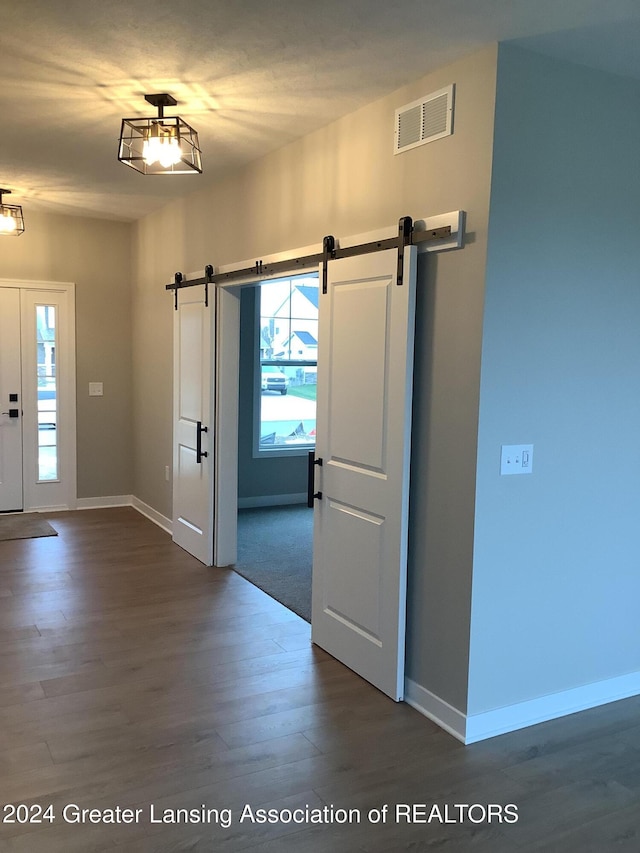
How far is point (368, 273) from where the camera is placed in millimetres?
3285

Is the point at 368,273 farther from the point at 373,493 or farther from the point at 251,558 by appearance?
the point at 251,558

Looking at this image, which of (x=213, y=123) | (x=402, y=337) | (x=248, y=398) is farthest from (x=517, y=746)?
(x=248, y=398)

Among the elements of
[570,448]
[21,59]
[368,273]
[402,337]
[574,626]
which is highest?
[21,59]

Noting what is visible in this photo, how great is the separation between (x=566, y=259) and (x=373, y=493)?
132cm

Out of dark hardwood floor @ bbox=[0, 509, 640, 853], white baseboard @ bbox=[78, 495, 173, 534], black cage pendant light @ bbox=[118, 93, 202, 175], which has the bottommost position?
dark hardwood floor @ bbox=[0, 509, 640, 853]

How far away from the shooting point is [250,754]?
2.78 metres

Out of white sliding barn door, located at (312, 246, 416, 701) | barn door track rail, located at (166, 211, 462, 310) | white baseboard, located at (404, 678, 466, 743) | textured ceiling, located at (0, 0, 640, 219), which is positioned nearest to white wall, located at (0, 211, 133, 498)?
barn door track rail, located at (166, 211, 462, 310)

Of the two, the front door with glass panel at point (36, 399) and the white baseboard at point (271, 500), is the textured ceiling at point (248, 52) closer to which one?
the front door with glass panel at point (36, 399)

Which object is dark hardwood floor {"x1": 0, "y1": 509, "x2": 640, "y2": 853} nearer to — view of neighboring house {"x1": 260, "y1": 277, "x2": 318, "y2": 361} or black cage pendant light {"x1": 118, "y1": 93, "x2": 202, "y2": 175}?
black cage pendant light {"x1": 118, "y1": 93, "x2": 202, "y2": 175}

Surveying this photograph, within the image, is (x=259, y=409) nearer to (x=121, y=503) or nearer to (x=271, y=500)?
(x=271, y=500)

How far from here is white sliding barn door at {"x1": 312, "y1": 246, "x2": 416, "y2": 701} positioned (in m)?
3.15

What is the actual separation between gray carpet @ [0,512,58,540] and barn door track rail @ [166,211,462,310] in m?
2.48

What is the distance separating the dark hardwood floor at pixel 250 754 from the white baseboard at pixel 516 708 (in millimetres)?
52

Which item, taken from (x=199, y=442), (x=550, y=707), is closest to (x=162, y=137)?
(x=199, y=442)
